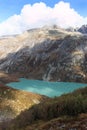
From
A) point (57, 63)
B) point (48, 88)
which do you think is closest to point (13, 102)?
point (48, 88)

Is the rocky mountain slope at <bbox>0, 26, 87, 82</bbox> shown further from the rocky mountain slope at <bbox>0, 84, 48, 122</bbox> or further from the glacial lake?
the rocky mountain slope at <bbox>0, 84, 48, 122</bbox>

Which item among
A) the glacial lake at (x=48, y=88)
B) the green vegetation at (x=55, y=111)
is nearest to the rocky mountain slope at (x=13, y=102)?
the glacial lake at (x=48, y=88)

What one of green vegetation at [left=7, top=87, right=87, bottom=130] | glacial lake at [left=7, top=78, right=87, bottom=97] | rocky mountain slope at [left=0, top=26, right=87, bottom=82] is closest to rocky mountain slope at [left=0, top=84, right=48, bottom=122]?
glacial lake at [left=7, top=78, right=87, bottom=97]

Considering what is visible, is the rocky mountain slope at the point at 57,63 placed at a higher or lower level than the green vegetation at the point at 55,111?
higher

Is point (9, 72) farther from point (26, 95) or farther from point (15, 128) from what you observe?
point (15, 128)

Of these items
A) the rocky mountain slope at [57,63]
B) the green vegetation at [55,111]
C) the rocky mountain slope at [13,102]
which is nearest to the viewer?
the green vegetation at [55,111]

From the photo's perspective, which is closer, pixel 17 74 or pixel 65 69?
pixel 65 69

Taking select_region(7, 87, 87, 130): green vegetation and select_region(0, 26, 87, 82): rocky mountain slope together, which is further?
select_region(0, 26, 87, 82): rocky mountain slope

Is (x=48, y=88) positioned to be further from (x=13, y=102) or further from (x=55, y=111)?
(x=55, y=111)

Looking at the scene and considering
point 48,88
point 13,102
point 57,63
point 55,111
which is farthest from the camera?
point 57,63

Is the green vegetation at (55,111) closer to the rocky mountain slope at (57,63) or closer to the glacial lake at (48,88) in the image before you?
the glacial lake at (48,88)

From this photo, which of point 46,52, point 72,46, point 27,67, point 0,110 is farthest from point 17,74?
point 0,110
